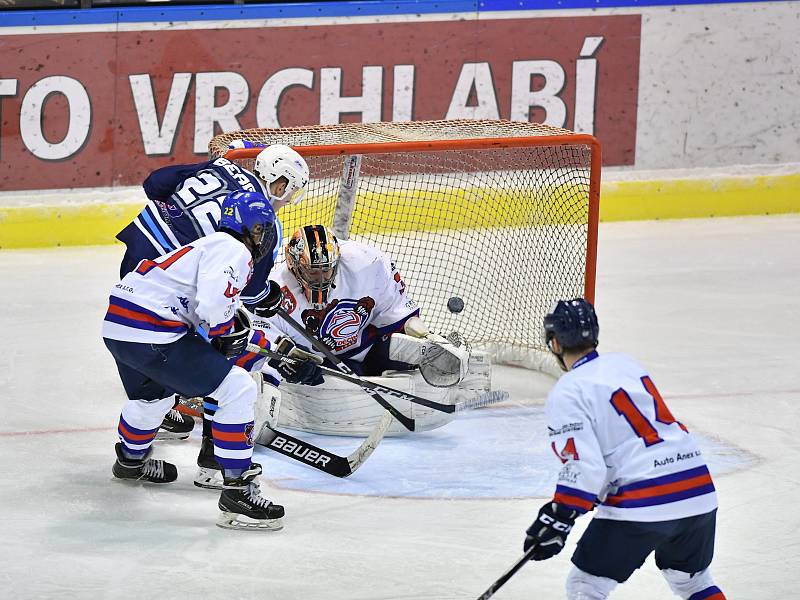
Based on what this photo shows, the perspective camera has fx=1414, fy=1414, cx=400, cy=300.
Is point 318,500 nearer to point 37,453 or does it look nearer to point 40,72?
point 37,453

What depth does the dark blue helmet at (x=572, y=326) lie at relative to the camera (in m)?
2.73

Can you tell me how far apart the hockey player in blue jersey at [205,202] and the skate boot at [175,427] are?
18.8 inches

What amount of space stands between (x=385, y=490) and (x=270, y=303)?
683mm

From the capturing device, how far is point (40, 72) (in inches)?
275

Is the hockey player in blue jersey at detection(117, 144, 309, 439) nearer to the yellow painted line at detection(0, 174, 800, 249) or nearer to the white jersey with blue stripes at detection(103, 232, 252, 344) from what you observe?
the white jersey with blue stripes at detection(103, 232, 252, 344)

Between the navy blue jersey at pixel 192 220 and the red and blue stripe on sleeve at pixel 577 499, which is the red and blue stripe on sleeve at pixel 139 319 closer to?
the navy blue jersey at pixel 192 220

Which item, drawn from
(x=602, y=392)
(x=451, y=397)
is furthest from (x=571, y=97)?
(x=602, y=392)

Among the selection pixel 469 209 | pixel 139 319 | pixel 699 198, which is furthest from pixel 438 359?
pixel 699 198

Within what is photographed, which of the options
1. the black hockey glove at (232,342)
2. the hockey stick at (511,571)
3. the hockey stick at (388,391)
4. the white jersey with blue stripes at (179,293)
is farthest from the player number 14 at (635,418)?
the hockey stick at (388,391)

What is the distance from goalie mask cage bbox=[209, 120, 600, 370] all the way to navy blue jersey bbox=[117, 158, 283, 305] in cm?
42

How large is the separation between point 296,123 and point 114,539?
4.03 meters

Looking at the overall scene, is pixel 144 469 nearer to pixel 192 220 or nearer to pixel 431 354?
pixel 192 220

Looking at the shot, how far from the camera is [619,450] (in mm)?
2666

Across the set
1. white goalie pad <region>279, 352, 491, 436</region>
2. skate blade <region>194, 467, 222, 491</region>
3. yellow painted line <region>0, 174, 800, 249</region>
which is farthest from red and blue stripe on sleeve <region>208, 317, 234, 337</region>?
yellow painted line <region>0, 174, 800, 249</region>
